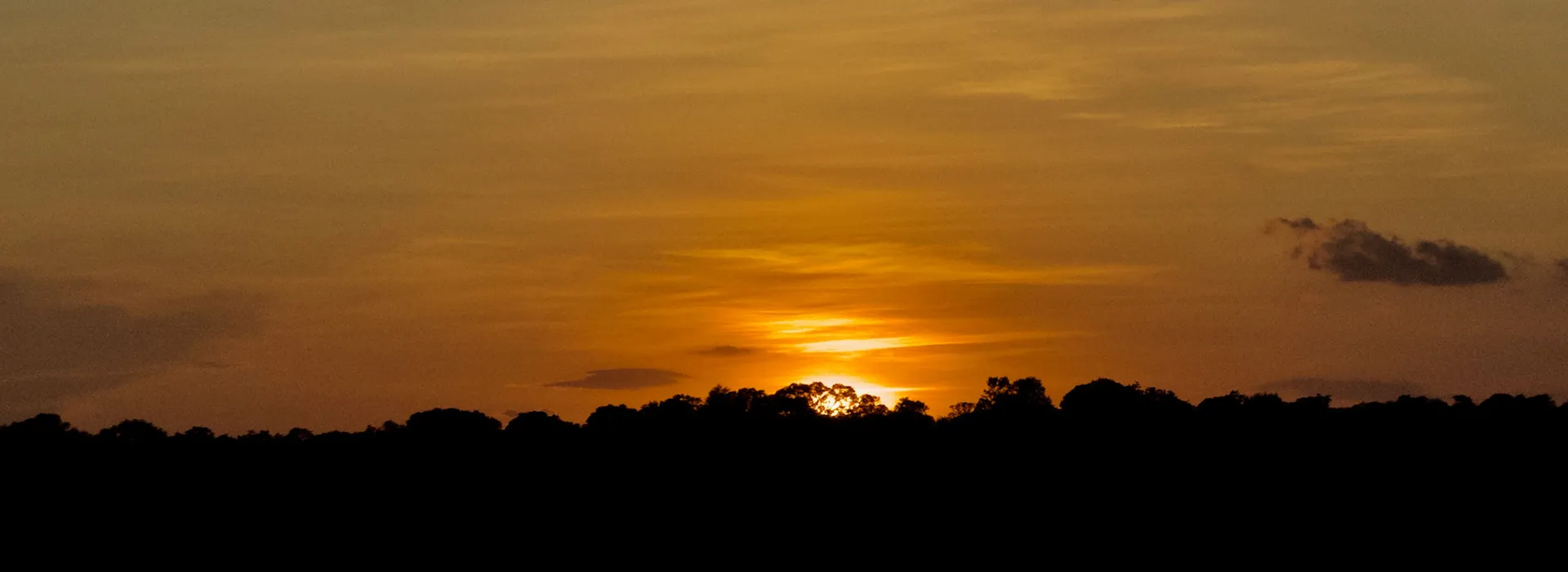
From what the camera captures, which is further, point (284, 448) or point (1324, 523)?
point (284, 448)

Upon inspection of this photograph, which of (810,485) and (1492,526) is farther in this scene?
(810,485)

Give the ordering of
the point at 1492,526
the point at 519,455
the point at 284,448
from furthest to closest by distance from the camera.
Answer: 1. the point at 284,448
2. the point at 519,455
3. the point at 1492,526

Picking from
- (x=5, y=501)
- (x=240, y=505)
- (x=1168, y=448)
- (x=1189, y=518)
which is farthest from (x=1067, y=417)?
(x=5, y=501)

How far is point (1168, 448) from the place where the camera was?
487ft

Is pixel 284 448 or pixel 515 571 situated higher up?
pixel 284 448

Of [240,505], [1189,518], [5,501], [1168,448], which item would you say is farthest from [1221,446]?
[5,501]

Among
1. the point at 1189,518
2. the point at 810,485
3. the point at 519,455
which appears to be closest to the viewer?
the point at 1189,518

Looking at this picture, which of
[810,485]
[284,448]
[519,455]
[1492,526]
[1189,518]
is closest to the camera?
[1492,526]

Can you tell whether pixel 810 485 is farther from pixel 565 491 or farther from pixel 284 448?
pixel 284 448

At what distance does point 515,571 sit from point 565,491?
12996mm

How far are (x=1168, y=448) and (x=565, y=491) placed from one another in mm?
38190

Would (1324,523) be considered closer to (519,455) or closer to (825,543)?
(825,543)

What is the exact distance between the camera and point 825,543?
138 m

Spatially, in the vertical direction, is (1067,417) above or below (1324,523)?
above
